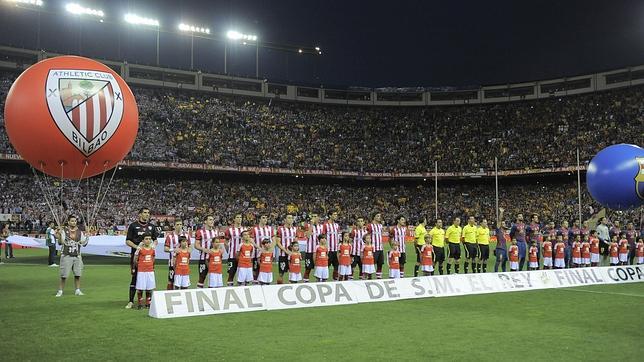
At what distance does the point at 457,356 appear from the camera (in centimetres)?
727

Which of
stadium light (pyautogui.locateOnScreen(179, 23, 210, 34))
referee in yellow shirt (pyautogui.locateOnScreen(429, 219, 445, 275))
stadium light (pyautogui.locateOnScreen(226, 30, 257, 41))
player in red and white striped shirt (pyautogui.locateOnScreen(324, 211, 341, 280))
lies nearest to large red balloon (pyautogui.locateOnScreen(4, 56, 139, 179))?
player in red and white striped shirt (pyautogui.locateOnScreen(324, 211, 341, 280))

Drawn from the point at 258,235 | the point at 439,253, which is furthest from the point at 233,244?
the point at 439,253

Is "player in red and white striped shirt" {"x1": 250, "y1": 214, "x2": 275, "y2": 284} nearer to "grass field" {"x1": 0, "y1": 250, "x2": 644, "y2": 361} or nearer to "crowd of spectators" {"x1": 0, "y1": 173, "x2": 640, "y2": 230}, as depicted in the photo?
"grass field" {"x1": 0, "y1": 250, "x2": 644, "y2": 361}

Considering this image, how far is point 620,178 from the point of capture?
13945mm

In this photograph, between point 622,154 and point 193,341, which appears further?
point 622,154

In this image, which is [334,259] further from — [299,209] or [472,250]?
[299,209]

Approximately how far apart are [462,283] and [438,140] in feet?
140

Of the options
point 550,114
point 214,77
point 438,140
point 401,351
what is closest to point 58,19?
point 214,77

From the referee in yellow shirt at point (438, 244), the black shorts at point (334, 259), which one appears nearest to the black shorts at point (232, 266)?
the black shorts at point (334, 259)

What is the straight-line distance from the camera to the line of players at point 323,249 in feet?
41.2

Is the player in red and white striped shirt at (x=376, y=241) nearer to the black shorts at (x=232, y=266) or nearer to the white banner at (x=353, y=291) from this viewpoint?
the white banner at (x=353, y=291)

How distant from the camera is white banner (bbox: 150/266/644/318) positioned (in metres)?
10.4

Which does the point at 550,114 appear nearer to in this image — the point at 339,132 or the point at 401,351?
the point at 339,132

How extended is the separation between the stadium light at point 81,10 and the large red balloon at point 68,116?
3871cm
